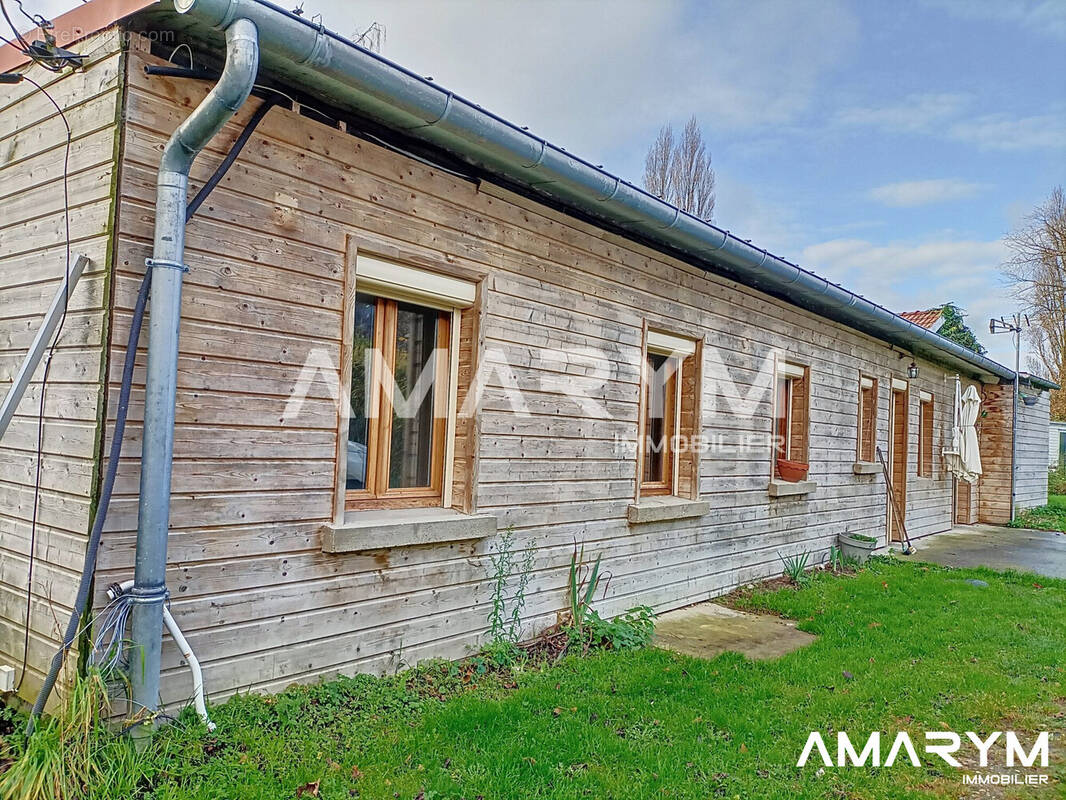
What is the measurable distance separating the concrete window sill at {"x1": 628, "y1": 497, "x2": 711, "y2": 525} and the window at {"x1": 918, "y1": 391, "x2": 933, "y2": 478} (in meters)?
7.34

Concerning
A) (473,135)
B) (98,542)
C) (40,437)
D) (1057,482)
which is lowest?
(1057,482)

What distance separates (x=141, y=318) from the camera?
279 centimetres

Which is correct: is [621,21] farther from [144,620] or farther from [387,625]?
[144,620]

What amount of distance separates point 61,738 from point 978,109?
1717 centimetres

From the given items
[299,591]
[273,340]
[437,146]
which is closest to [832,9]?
[437,146]

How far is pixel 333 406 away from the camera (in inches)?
140

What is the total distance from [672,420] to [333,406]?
12.6 feet

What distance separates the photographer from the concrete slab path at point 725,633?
16.5 ft

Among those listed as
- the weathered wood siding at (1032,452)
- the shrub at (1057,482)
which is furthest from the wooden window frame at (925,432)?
the shrub at (1057,482)

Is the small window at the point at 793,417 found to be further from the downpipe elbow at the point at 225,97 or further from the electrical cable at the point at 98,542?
the electrical cable at the point at 98,542

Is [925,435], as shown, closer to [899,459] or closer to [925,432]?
[925,432]

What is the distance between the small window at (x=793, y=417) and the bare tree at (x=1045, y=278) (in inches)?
671

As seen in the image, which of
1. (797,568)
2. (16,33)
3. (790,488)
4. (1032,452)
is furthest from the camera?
(1032,452)

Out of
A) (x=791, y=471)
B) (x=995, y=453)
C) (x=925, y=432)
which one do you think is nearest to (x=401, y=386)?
(x=791, y=471)
